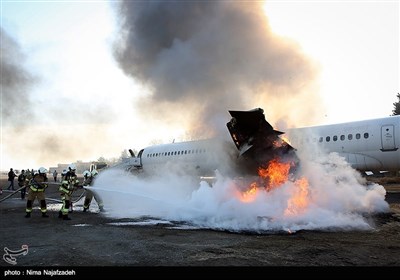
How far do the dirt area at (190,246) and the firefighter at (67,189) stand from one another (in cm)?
157

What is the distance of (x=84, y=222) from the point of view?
1205 centimetres

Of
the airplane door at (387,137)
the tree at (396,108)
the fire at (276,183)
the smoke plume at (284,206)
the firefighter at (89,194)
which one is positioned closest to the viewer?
the smoke plume at (284,206)

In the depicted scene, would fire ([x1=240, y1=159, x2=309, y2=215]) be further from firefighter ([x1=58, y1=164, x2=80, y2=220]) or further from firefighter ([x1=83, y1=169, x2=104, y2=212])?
firefighter ([x1=83, y1=169, x2=104, y2=212])

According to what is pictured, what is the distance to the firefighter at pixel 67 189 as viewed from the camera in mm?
12711

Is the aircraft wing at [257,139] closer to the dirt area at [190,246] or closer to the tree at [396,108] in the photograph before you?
the dirt area at [190,246]

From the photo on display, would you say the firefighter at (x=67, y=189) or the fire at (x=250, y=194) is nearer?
the fire at (x=250, y=194)

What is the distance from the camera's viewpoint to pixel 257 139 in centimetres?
1114

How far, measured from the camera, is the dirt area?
21.3ft

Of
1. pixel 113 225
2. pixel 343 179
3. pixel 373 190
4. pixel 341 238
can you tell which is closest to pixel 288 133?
pixel 343 179

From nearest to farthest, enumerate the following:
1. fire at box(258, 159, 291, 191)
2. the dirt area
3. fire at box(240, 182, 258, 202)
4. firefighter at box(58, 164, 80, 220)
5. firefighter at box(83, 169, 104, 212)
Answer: the dirt area, fire at box(240, 182, 258, 202), fire at box(258, 159, 291, 191), firefighter at box(58, 164, 80, 220), firefighter at box(83, 169, 104, 212)

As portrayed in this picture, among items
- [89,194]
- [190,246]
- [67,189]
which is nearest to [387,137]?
[190,246]

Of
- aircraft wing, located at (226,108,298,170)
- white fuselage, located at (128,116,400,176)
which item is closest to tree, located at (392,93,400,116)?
white fuselage, located at (128,116,400,176)

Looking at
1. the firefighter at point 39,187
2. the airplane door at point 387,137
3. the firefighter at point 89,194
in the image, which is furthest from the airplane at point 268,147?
the firefighter at point 39,187

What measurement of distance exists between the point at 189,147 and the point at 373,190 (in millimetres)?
12029
